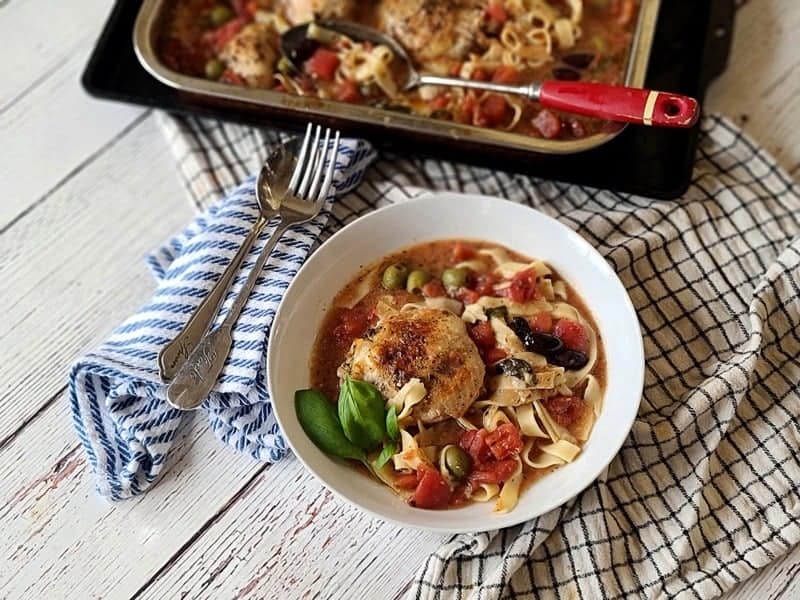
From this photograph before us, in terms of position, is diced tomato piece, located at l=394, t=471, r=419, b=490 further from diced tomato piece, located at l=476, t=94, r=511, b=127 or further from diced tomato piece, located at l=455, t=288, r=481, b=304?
diced tomato piece, located at l=476, t=94, r=511, b=127

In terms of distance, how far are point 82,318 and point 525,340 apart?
181 cm

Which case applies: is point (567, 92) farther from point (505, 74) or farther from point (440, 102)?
point (440, 102)

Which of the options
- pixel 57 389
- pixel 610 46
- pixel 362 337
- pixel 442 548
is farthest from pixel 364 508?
pixel 610 46

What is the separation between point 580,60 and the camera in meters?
4.18

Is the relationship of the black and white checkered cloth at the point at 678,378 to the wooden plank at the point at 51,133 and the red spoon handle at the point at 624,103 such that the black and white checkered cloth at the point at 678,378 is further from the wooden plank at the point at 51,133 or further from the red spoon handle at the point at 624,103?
the red spoon handle at the point at 624,103

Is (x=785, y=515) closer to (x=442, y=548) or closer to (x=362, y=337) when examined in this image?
(x=442, y=548)

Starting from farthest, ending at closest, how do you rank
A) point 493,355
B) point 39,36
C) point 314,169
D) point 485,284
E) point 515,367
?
point 39,36, point 314,169, point 485,284, point 493,355, point 515,367

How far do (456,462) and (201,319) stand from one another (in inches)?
42.3

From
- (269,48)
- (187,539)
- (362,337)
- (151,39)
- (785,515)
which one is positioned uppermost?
(151,39)

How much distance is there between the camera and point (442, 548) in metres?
3.19

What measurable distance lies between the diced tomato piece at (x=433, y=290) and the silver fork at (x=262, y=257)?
537 millimetres

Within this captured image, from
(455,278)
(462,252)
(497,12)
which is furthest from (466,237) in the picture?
(497,12)

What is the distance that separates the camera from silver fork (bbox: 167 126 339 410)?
3.31 metres

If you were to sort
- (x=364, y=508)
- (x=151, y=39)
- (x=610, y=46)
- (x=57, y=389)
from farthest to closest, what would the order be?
1. (x=610, y=46)
2. (x=151, y=39)
3. (x=57, y=389)
4. (x=364, y=508)
